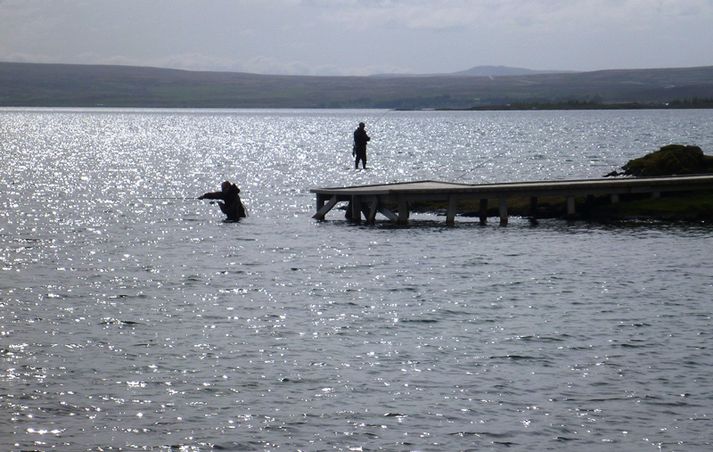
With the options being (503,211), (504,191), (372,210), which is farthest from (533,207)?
(372,210)

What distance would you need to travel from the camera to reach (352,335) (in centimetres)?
2020

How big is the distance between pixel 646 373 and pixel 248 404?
18.9 ft

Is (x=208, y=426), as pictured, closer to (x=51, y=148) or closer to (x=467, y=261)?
(x=467, y=261)

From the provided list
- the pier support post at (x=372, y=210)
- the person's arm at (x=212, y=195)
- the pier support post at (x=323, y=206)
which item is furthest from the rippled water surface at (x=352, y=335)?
the person's arm at (x=212, y=195)

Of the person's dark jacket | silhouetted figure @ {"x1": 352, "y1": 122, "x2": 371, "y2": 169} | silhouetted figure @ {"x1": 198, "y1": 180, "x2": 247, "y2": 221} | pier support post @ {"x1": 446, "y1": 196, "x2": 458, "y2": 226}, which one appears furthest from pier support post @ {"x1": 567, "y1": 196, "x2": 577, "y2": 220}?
the person's dark jacket

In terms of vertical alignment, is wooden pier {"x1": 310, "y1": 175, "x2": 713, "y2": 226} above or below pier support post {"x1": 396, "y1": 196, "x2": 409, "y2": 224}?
above

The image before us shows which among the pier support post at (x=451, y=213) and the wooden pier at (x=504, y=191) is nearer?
the wooden pier at (x=504, y=191)

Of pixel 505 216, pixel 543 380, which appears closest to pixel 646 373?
pixel 543 380

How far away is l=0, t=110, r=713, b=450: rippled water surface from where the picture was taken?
15000 millimetres

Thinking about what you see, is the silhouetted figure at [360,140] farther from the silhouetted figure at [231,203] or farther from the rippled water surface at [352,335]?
the rippled water surface at [352,335]

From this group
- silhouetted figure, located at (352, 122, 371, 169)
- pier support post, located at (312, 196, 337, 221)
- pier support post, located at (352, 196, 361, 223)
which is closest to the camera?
pier support post, located at (352, 196, 361, 223)

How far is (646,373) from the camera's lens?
1745 cm

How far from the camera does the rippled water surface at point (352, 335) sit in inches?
591

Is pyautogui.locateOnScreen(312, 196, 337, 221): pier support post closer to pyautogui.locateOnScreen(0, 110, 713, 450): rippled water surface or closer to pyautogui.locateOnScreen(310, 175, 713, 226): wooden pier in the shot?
pyautogui.locateOnScreen(0, 110, 713, 450): rippled water surface
